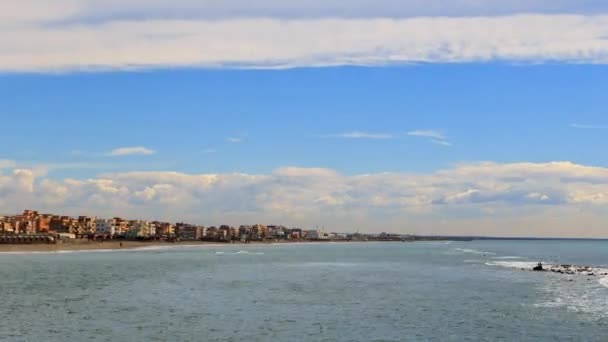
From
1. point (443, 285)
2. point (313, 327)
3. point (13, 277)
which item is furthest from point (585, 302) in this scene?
point (13, 277)

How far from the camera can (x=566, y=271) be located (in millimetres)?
104312

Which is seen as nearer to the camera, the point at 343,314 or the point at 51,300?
the point at 343,314

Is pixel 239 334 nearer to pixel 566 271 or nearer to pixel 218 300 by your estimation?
pixel 218 300

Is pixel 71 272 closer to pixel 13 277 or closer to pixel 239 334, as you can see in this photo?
pixel 13 277

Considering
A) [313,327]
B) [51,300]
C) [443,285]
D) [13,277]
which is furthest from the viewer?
[13,277]

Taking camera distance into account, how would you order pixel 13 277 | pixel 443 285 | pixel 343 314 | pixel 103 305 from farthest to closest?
pixel 13 277, pixel 443 285, pixel 103 305, pixel 343 314

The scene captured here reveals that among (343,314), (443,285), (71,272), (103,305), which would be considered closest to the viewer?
(343,314)

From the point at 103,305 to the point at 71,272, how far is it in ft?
159

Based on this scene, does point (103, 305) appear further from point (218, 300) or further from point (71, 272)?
point (71, 272)

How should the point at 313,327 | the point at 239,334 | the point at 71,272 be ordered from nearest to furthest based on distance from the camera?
the point at 239,334
the point at 313,327
the point at 71,272

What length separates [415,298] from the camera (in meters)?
64.5

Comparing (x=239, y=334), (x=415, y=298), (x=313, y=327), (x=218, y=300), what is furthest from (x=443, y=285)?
(x=239, y=334)

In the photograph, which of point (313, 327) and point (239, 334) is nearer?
point (239, 334)

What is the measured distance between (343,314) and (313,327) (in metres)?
6.81
